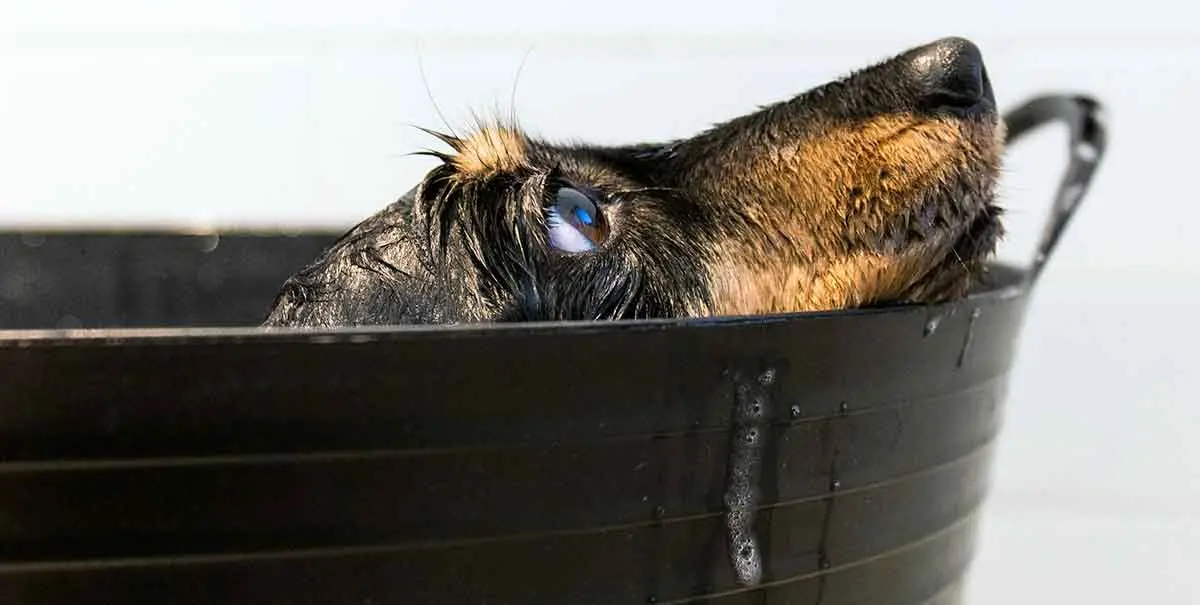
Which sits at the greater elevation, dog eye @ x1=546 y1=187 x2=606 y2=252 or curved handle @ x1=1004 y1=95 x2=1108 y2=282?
curved handle @ x1=1004 y1=95 x2=1108 y2=282

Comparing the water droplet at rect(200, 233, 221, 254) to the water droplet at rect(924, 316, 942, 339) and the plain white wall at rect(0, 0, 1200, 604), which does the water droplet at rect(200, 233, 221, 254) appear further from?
the water droplet at rect(924, 316, 942, 339)

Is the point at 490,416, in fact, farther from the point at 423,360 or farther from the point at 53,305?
the point at 53,305

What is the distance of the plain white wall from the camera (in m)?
1.21

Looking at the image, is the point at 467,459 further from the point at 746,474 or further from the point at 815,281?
the point at 815,281

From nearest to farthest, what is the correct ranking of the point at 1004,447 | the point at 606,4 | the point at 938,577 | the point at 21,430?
the point at 21,430, the point at 938,577, the point at 606,4, the point at 1004,447

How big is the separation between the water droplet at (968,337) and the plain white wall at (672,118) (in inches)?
30.3

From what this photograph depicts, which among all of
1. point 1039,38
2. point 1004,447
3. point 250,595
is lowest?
point 1004,447

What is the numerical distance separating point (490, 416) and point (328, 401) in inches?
1.9

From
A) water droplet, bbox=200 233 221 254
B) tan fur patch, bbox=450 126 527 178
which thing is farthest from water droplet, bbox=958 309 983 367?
water droplet, bbox=200 233 221 254

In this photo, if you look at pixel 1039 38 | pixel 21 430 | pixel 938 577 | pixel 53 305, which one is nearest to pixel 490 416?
pixel 21 430

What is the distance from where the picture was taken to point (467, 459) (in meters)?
0.37

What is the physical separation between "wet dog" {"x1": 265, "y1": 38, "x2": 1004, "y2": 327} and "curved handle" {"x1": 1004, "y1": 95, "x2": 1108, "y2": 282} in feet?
0.44

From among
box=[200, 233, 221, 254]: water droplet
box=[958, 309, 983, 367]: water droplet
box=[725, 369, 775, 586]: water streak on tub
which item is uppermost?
box=[958, 309, 983, 367]: water droplet

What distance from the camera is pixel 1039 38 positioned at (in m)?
1.22
